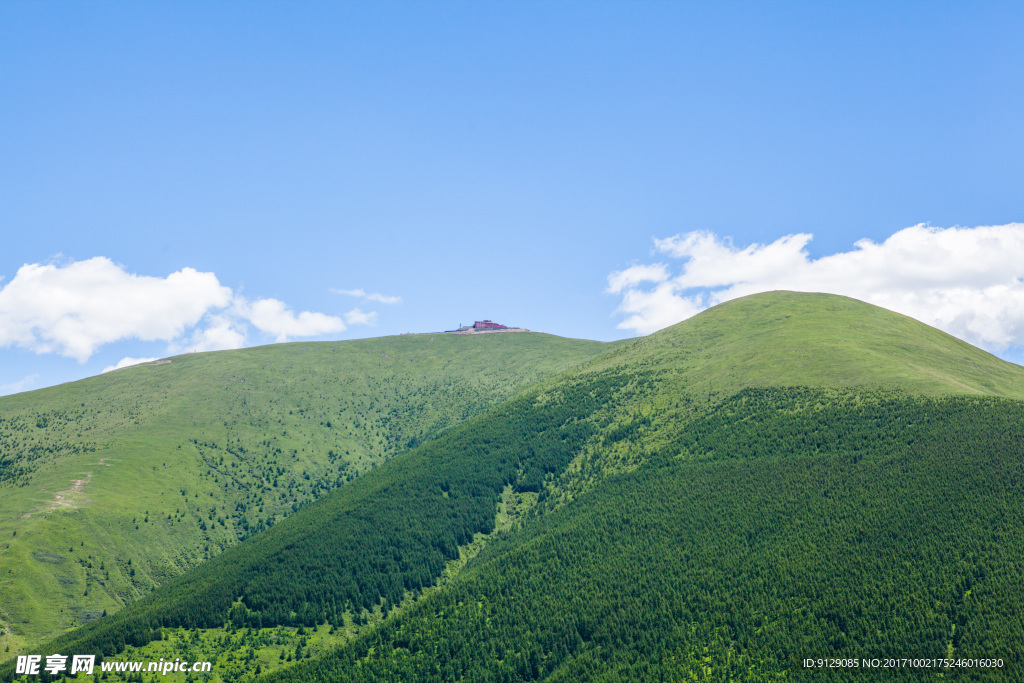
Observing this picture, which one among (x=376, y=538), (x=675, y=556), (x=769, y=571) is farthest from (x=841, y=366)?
(x=376, y=538)

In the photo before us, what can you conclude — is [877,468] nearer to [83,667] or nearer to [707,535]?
[707,535]

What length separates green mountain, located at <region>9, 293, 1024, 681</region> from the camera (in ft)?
272

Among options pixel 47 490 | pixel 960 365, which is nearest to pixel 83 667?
pixel 47 490

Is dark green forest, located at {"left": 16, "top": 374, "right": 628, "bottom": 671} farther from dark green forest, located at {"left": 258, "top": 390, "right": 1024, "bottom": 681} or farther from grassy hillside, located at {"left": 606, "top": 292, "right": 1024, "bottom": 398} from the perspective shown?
grassy hillside, located at {"left": 606, "top": 292, "right": 1024, "bottom": 398}

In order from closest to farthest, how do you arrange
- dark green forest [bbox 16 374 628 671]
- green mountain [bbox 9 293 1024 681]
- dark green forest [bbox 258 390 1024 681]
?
dark green forest [bbox 258 390 1024 681] → green mountain [bbox 9 293 1024 681] → dark green forest [bbox 16 374 628 671]

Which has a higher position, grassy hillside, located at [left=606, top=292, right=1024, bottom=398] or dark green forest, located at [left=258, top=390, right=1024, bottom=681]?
grassy hillside, located at [left=606, top=292, right=1024, bottom=398]

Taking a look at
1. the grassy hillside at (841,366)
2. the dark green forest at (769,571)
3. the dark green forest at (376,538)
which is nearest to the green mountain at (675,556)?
the dark green forest at (769,571)

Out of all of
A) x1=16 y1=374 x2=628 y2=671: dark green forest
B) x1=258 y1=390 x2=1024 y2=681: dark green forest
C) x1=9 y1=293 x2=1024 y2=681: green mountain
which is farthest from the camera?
x1=16 y1=374 x2=628 y2=671: dark green forest

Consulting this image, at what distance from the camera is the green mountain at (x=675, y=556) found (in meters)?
82.8

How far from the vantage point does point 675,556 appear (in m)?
107

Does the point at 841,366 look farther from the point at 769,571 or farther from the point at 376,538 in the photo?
the point at 376,538

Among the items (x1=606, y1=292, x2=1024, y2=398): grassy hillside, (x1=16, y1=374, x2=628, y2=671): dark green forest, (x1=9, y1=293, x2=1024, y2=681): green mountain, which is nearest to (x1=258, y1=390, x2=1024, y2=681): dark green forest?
(x1=9, y1=293, x2=1024, y2=681): green mountain

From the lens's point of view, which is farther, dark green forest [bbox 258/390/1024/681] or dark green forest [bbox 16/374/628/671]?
dark green forest [bbox 16/374/628/671]

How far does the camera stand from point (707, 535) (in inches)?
4304
